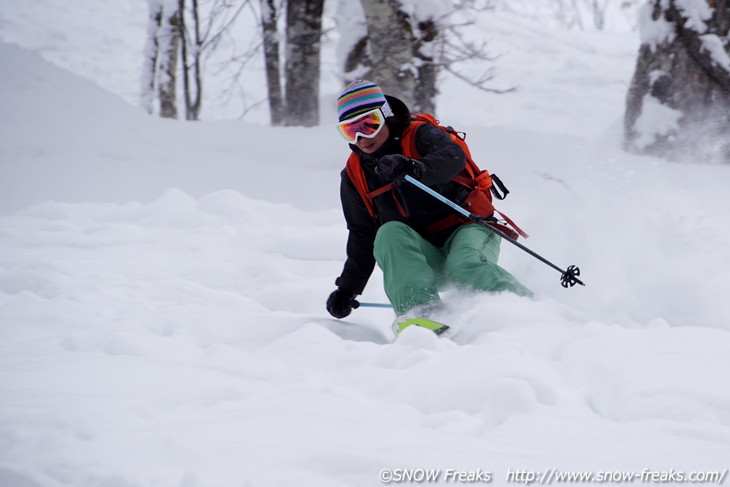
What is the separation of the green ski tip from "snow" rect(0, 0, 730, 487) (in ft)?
0.22

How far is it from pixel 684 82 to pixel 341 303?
478 cm

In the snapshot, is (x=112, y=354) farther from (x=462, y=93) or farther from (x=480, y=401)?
(x=462, y=93)

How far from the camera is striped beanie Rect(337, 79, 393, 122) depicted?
3.55m

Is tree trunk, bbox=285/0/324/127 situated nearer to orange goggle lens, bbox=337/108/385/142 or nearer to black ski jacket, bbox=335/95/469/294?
black ski jacket, bbox=335/95/469/294

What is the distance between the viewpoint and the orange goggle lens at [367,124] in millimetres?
3516

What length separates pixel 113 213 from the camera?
6.40 m

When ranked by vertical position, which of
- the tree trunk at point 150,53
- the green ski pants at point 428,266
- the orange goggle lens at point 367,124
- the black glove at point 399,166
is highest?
the orange goggle lens at point 367,124

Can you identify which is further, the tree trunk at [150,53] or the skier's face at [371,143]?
the tree trunk at [150,53]

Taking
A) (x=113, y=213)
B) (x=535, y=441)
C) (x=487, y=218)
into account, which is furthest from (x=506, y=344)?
(x=113, y=213)

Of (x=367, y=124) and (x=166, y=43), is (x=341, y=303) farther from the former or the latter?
(x=166, y=43)

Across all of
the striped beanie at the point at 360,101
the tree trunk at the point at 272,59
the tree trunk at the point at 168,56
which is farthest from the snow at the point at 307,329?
the tree trunk at the point at 168,56

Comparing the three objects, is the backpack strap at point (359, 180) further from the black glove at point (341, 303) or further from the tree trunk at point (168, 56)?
the tree trunk at point (168, 56)

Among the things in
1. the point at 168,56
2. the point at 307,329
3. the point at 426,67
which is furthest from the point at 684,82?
the point at 168,56

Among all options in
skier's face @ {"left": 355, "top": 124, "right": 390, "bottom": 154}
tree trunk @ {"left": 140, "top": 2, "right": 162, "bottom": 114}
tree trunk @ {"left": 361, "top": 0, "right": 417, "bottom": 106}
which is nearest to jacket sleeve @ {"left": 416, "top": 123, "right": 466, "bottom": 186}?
skier's face @ {"left": 355, "top": 124, "right": 390, "bottom": 154}
